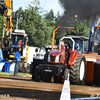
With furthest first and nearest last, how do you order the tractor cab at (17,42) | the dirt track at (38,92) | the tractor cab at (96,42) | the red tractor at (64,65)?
→ the tractor cab at (17,42)
the tractor cab at (96,42)
the red tractor at (64,65)
the dirt track at (38,92)

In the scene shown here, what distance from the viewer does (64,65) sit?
1302 cm

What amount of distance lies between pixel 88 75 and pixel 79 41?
36.5 feet

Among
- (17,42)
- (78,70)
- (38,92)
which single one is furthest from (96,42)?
(17,42)

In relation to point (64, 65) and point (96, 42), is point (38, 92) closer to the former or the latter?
point (64, 65)

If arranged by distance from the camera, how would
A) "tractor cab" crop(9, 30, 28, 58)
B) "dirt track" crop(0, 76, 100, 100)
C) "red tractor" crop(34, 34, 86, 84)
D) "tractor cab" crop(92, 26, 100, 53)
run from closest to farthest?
"dirt track" crop(0, 76, 100, 100)
"red tractor" crop(34, 34, 86, 84)
"tractor cab" crop(92, 26, 100, 53)
"tractor cab" crop(9, 30, 28, 58)

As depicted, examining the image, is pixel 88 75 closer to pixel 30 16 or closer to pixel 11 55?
pixel 11 55

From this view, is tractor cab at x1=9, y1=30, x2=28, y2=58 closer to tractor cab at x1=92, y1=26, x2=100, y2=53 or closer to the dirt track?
tractor cab at x1=92, y1=26, x2=100, y2=53

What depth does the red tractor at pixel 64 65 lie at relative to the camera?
41.9 feet

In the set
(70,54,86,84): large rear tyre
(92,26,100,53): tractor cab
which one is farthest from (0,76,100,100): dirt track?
(92,26,100,53): tractor cab

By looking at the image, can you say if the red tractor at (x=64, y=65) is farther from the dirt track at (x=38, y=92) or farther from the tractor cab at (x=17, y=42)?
the tractor cab at (x=17, y=42)

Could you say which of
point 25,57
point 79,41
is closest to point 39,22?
point 25,57

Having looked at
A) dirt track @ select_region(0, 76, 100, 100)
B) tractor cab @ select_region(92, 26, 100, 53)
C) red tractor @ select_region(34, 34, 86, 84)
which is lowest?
dirt track @ select_region(0, 76, 100, 100)

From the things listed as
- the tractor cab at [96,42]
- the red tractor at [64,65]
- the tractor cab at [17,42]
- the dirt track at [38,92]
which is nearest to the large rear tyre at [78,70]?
the red tractor at [64,65]

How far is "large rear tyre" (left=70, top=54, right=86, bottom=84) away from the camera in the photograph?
1281 centimetres
